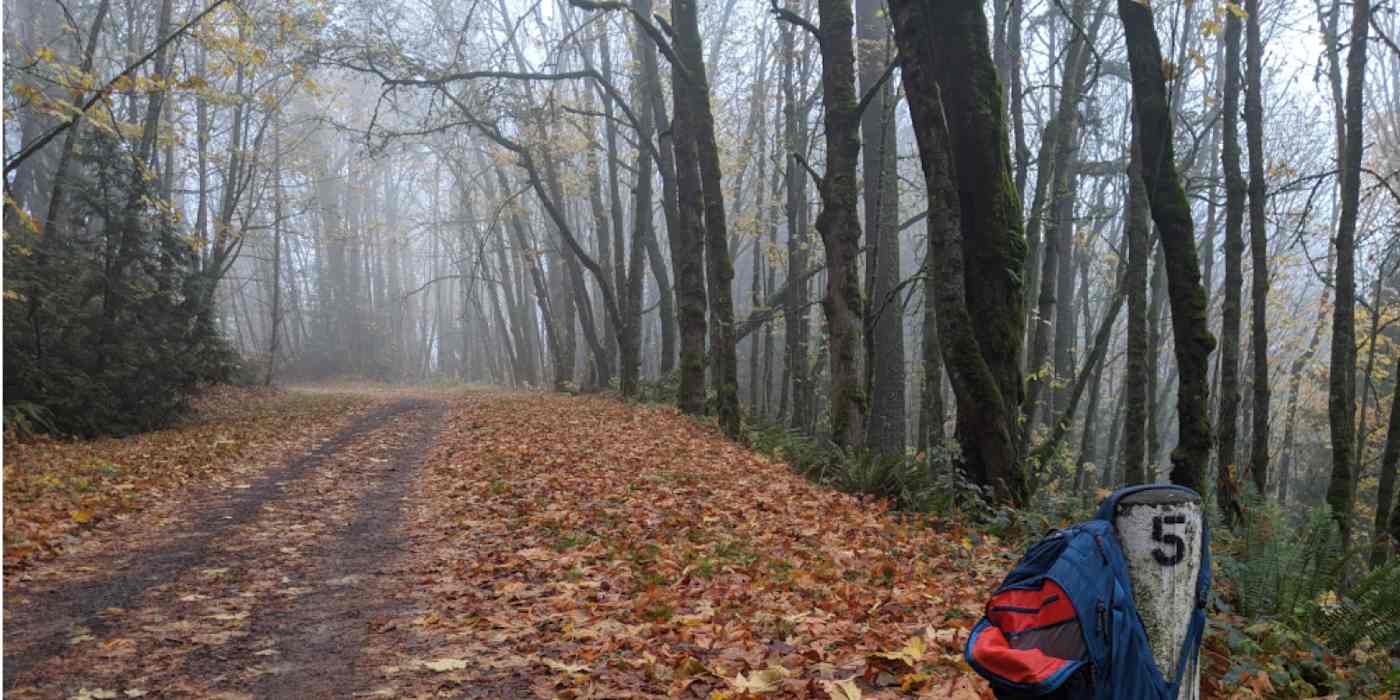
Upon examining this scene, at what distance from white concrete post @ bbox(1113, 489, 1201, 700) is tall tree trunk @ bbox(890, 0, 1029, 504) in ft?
20.5

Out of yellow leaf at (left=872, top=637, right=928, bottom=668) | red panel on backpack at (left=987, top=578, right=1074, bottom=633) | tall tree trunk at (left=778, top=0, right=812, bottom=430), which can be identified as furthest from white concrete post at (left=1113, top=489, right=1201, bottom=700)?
tall tree trunk at (left=778, top=0, right=812, bottom=430)

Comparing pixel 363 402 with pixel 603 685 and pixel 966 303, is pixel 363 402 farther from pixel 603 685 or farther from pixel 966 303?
pixel 603 685

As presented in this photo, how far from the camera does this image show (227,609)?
20.1ft

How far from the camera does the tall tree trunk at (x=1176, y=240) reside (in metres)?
8.20

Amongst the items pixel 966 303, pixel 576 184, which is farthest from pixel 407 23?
pixel 966 303

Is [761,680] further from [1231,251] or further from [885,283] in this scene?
[885,283]

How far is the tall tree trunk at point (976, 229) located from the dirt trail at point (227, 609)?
5.51 m

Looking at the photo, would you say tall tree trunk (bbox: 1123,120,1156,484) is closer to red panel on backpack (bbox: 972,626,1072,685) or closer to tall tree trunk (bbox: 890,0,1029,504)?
tall tree trunk (bbox: 890,0,1029,504)

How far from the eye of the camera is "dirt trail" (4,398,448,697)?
192 inches

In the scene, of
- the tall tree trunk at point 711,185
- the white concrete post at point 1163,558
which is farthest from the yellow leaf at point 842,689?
the tall tree trunk at point 711,185

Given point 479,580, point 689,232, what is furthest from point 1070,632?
point 689,232

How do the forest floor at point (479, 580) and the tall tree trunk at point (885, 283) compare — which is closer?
the forest floor at point (479, 580)

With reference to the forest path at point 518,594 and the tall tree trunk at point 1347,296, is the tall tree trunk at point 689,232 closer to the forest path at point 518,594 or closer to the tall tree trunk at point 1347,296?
the forest path at point 518,594

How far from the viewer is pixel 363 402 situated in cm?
2566
